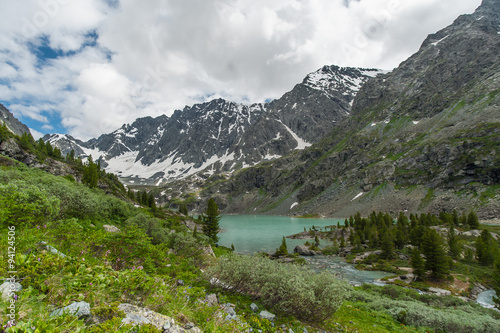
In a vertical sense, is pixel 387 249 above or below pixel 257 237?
above

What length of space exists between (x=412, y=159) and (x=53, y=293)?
182 meters

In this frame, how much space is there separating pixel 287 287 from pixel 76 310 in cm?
826

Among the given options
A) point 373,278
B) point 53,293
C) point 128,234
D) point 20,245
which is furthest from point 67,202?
point 373,278

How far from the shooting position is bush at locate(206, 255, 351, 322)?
10172mm

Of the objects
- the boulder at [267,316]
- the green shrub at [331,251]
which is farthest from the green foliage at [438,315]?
the green shrub at [331,251]

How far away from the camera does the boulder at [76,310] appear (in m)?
4.05

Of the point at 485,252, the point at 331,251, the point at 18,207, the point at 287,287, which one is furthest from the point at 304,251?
the point at 18,207

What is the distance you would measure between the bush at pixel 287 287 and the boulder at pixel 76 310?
7.68 meters

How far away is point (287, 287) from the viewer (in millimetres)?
10195

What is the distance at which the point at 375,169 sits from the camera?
534 ft

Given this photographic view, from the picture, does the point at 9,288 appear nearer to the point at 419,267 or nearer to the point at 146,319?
the point at 146,319

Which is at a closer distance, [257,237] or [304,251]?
[304,251]

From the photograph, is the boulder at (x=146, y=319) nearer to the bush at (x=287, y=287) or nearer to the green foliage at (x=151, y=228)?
the bush at (x=287, y=287)

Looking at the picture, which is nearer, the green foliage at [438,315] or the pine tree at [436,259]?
the green foliage at [438,315]
